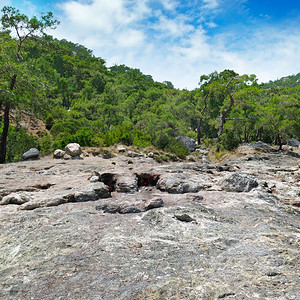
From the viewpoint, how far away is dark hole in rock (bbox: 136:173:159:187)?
992 cm

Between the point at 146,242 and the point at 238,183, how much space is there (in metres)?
5.57

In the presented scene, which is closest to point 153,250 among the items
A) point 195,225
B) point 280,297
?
point 195,225

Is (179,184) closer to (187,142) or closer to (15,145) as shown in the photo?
(15,145)

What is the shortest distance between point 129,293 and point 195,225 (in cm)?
279

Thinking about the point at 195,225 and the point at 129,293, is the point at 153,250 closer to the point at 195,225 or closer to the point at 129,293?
the point at 129,293

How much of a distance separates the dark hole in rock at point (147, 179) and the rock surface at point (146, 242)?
1.30 m

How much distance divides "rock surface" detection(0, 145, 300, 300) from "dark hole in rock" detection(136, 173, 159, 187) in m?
1.30

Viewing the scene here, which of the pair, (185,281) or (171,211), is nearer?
(185,281)

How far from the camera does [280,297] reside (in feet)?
8.64

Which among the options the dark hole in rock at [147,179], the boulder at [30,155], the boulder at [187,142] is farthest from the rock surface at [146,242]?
the boulder at [187,142]

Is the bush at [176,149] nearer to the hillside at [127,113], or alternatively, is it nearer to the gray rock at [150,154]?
the hillside at [127,113]

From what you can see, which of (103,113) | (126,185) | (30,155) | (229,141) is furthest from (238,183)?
(103,113)

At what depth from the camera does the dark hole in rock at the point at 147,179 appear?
992 centimetres

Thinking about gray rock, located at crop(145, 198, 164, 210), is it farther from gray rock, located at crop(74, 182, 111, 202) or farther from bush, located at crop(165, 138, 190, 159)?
bush, located at crop(165, 138, 190, 159)
